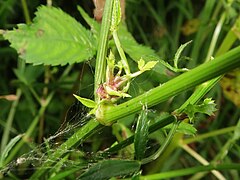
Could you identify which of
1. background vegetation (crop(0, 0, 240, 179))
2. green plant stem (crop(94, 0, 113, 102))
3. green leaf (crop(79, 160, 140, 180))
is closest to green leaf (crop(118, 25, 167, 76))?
background vegetation (crop(0, 0, 240, 179))

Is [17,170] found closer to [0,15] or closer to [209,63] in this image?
[0,15]

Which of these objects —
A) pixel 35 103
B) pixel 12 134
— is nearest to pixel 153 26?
pixel 35 103

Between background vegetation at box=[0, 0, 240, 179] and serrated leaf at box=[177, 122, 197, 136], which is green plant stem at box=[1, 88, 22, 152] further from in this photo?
serrated leaf at box=[177, 122, 197, 136]

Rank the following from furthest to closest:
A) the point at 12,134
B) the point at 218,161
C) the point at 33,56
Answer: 1. the point at 12,134
2. the point at 218,161
3. the point at 33,56

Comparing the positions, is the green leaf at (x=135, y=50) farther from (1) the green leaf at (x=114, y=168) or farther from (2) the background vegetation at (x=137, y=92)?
(1) the green leaf at (x=114, y=168)

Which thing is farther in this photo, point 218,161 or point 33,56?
point 218,161

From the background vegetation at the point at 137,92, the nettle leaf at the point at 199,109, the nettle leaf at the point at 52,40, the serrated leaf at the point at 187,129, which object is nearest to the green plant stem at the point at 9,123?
the background vegetation at the point at 137,92
